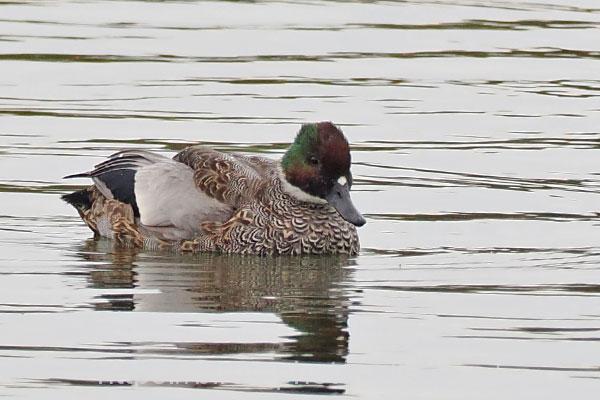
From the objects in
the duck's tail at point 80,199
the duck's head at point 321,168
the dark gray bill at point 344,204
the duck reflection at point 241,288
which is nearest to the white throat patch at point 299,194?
the duck's head at point 321,168

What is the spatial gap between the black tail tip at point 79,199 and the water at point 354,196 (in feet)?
0.56

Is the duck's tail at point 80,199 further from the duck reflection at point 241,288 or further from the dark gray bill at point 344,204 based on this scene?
the dark gray bill at point 344,204

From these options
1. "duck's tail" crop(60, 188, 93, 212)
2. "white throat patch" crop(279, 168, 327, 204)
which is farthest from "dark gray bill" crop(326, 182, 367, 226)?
"duck's tail" crop(60, 188, 93, 212)

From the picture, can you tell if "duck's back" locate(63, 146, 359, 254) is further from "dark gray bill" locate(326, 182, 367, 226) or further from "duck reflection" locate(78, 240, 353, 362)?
"dark gray bill" locate(326, 182, 367, 226)

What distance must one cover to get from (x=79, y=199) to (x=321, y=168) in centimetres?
214

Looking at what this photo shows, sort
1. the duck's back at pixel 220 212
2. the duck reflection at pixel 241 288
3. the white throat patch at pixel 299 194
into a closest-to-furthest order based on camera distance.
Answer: the duck reflection at pixel 241 288 → the duck's back at pixel 220 212 → the white throat patch at pixel 299 194

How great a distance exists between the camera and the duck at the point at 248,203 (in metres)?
13.6

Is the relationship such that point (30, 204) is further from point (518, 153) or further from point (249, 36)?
point (249, 36)

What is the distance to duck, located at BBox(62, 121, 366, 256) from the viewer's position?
534 inches

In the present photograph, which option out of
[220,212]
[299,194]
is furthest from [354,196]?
[220,212]

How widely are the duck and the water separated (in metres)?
0.21

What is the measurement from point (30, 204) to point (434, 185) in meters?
3.16

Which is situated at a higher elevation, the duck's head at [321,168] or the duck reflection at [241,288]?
the duck's head at [321,168]

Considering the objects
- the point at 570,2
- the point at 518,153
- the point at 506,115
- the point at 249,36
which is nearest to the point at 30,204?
the point at 518,153
